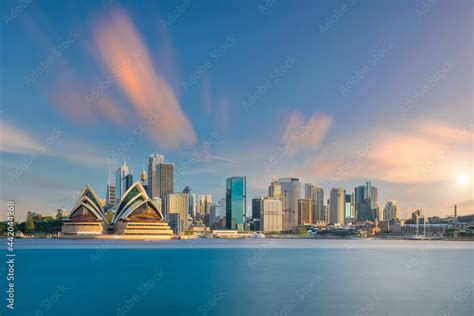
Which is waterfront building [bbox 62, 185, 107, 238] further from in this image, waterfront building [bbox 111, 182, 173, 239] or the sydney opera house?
waterfront building [bbox 111, 182, 173, 239]

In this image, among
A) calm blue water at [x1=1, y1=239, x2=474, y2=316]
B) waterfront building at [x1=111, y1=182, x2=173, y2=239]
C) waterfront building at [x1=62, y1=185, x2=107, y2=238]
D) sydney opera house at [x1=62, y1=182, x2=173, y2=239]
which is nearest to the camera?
calm blue water at [x1=1, y1=239, x2=474, y2=316]

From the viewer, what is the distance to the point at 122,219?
102688 millimetres

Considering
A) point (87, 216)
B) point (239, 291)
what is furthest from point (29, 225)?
point (239, 291)

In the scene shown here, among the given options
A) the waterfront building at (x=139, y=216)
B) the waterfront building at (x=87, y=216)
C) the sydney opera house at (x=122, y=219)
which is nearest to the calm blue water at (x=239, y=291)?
the waterfront building at (x=139, y=216)

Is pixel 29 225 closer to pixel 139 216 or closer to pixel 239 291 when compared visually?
pixel 139 216

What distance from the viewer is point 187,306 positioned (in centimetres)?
2486

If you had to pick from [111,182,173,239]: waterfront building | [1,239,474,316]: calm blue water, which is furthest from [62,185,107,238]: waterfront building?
[1,239,474,316]: calm blue water

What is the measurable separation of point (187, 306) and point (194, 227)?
16936 centimetres

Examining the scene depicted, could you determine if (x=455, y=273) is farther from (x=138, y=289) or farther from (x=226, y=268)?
(x=138, y=289)

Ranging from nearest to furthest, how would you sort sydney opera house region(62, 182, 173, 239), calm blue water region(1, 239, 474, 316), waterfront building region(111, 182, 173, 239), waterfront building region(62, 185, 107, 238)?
calm blue water region(1, 239, 474, 316) < waterfront building region(111, 182, 173, 239) < sydney opera house region(62, 182, 173, 239) < waterfront building region(62, 185, 107, 238)

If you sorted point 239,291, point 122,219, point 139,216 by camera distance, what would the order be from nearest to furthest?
point 239,291, point 139,216, point 122,219

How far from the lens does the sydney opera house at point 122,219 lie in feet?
335

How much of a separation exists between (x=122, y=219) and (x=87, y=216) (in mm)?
10994

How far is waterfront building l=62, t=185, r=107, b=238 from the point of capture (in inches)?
4279
